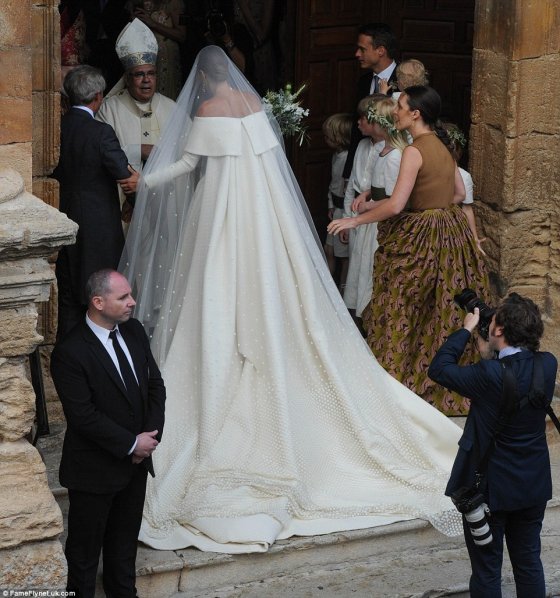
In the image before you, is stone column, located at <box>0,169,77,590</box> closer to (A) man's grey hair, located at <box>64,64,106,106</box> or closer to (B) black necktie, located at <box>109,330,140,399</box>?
(B) black necktie, located at <box>109,330,140,399</box>

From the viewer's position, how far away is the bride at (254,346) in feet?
21.1

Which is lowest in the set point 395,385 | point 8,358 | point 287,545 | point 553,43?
point 287,545

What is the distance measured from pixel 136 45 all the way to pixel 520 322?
331 cm

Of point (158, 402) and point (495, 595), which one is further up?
point (158, 402)

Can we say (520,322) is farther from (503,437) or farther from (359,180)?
(359,180)

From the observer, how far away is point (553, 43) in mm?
7531

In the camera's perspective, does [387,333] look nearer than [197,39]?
Yes

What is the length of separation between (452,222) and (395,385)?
1025 mm

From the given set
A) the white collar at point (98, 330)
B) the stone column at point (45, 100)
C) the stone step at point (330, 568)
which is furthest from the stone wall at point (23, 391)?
the stone column at point (45, 100)

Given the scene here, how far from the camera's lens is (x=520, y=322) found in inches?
208

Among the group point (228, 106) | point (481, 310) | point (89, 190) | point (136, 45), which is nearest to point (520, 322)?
point (481, 310)

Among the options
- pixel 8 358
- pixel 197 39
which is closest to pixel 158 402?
pixel 8 358

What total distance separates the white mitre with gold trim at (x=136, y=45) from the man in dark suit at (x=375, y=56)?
1.54 meters

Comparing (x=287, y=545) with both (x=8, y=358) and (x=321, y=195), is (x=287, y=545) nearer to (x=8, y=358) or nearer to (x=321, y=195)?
(x=8, y=358)
